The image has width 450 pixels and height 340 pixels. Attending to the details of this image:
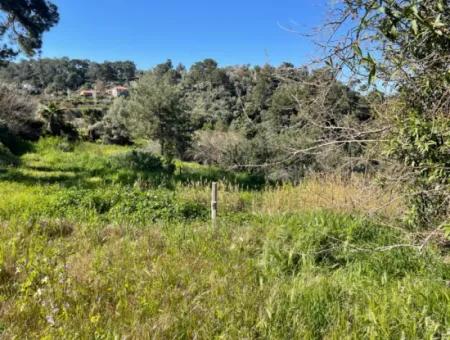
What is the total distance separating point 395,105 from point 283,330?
8.41ft

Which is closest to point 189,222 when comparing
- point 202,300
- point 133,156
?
point 202,300

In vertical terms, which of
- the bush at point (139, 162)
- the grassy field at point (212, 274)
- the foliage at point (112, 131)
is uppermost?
the foliage at point (112, 131)

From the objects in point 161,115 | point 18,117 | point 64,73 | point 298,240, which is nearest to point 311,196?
point 298,240

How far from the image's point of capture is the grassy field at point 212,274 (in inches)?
106

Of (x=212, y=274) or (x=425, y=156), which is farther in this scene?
(x=212, y=274)

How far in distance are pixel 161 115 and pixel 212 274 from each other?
19941mm

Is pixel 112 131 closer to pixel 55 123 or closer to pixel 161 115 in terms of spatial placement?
pixel 55 123

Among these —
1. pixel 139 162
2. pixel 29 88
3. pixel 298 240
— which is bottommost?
pixel 298 240

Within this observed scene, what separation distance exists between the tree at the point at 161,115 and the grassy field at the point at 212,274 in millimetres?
15665

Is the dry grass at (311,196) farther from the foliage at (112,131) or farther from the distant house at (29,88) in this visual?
the distant house at (29,88)

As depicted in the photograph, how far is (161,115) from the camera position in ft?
74.8

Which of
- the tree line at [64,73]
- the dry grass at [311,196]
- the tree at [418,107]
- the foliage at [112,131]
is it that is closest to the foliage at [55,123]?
the foliage at [112,131]

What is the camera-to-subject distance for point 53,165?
1249 centimetres

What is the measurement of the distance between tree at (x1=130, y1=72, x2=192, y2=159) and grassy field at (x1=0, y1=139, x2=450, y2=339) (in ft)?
51.4
